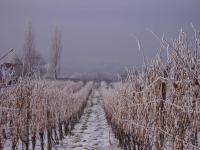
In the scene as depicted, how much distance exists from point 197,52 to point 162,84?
1800 millimetres

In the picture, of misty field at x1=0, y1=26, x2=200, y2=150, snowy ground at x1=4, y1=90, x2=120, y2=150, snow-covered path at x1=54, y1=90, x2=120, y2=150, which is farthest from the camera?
snow-covered path at x1=54, y1=90, x2=120, y2=150

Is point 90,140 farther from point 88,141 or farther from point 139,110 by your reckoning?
point 139,110

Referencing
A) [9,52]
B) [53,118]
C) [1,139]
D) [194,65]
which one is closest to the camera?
[194,65]

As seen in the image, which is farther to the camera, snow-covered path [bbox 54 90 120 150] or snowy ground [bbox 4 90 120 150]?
snow-covered path [bbox 54 90 120 150]

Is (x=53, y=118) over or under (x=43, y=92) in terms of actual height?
under

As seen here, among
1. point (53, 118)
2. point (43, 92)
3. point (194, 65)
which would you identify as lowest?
point (53, 118)

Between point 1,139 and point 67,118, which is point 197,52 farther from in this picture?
point 67,118

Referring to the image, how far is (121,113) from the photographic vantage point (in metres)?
13.1

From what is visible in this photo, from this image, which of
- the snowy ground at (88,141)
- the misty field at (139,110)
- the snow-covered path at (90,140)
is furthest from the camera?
the snow-covered path at (90,140)

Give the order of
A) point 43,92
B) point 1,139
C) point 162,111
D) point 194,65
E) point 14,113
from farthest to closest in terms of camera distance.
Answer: point 43,92 → point 14,113 → point 1,139 → point 162,111 → point 194,65

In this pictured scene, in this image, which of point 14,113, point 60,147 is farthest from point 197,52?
point 60,147

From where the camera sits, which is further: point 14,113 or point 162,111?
point 14,113

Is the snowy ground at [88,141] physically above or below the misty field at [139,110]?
below

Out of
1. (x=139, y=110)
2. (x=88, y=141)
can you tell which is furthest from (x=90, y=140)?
(x=139, y=110)
